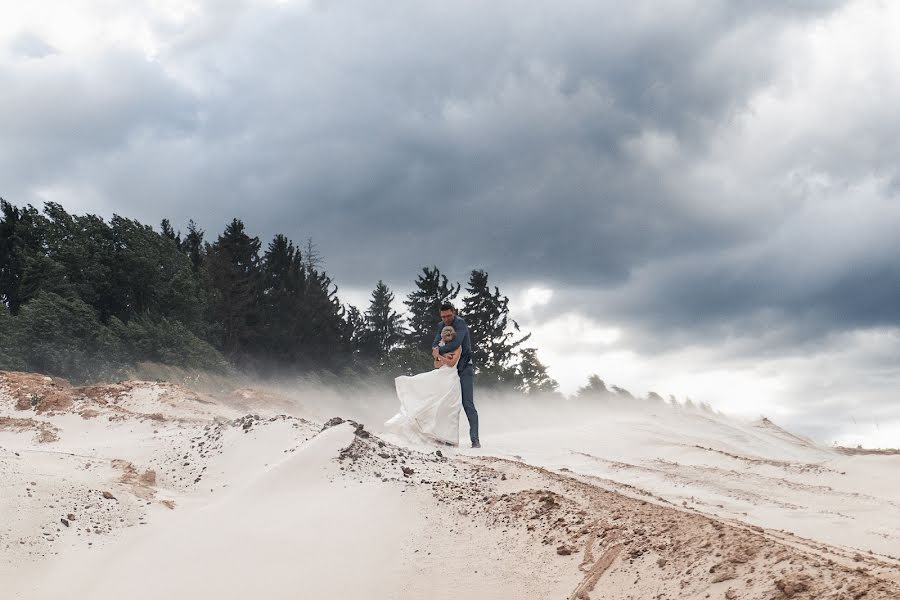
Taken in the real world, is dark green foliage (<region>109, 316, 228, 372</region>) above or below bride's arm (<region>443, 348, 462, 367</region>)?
above

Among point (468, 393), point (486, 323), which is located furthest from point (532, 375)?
point (468, 393)

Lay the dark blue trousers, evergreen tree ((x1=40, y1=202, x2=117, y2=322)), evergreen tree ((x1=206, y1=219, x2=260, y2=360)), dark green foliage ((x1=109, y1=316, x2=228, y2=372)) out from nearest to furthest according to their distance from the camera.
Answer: the dark blue trousers, dark green foliage ((x1=109, y1=316, x2=228, y2=372)), evergreen tree ((x1=40, y1=202, x2=117, y2=322)), evergreen tree ((x1=206, y1=219, x2=260, y2=360))

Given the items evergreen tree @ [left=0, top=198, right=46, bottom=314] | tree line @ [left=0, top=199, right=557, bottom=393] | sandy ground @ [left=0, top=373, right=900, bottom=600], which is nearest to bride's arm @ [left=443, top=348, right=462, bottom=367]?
sandy ground @ [left=0, top=373, right=900, bottom=600]

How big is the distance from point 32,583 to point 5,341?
→ 62.9ft

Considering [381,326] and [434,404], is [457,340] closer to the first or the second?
[434,404]

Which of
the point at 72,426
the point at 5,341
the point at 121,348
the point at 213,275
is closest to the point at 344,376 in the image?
the point at 213,275

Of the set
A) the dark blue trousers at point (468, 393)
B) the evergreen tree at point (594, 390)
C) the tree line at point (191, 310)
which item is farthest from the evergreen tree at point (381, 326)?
the dark blue trousers at point (468, 393)

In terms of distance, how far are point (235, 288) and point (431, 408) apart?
29.7 meters

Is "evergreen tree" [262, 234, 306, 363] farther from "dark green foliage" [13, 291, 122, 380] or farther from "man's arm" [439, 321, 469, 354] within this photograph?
"man's arm" [439, 321, 469, 354]

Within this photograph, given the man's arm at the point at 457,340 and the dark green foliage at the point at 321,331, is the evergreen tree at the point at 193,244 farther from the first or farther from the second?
the man's arm at the point at 457,340

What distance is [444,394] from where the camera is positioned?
11469 millimetres

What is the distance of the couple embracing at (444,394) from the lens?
11391 mm

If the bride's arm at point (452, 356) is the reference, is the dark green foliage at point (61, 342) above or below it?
above

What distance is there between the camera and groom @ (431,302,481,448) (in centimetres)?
1144
